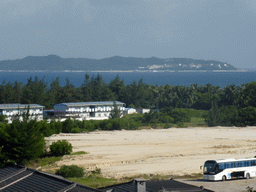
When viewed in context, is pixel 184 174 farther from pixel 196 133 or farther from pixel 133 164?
pixel 196 133

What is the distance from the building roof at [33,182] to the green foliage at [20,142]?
14.2 metres

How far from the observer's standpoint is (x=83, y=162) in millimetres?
37906

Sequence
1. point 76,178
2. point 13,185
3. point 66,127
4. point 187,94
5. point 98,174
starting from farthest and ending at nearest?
point 187,94 < point 66,127 < point 98,174 < point 76,178 < point 13,185

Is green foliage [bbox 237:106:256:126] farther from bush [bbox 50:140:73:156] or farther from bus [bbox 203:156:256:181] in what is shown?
bush [bbox 50:140:73:156]

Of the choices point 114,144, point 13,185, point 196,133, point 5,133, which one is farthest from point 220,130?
point 13,185

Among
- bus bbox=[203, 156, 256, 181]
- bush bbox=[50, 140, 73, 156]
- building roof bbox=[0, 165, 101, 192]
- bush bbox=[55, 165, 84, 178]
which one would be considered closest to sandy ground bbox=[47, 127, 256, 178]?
bush bbox=[50, 140, 73, 156]

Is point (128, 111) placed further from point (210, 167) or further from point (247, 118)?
point (210, 167)

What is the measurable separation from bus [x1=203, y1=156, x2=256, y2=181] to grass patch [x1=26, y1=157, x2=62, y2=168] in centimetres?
1540

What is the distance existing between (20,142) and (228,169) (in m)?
18.1

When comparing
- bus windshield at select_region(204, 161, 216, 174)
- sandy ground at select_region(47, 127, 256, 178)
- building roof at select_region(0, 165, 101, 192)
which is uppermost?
building roof at select_region(0, 165, 101, 192)

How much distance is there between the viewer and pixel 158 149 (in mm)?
45969

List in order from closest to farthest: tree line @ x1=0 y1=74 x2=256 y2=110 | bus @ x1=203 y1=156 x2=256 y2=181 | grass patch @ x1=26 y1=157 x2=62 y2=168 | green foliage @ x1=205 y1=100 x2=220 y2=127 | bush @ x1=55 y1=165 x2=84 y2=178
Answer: bus @ x1=203 y1=156 x2=256 y2=181, bush @ x1=55 y1=165 x2=84 y2=178, grass patch @ x1=26 y1=157 x2=62 y2=168, green foliage @ x1=205 y1=100 x2=220 y2=127, tree line @ x1=0 y1=74 x2=256 y2=110

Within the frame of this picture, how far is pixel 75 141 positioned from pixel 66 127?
34.1ft

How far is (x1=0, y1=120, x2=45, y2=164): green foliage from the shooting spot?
33188 millimetres
